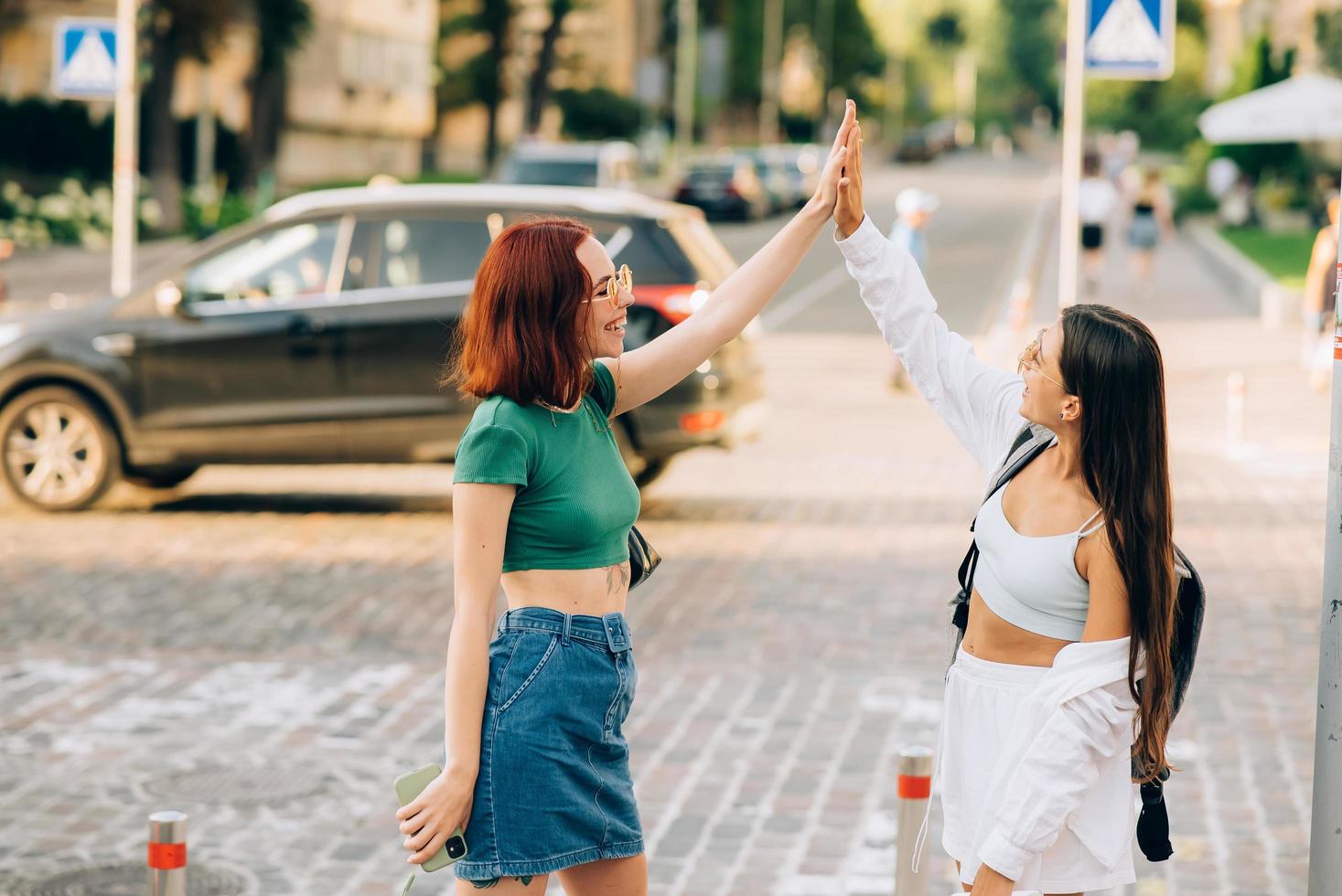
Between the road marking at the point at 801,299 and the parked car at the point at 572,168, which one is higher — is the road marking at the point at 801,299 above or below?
below

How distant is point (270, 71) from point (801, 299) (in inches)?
670

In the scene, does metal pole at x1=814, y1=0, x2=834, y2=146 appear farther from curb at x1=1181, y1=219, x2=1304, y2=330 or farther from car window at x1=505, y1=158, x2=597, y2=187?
curb at x1=1181, y1=219, x2=1304, y2=330

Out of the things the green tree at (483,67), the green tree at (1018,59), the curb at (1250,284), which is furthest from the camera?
the green tree at (1018,59)

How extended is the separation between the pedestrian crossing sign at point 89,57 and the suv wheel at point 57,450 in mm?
6942

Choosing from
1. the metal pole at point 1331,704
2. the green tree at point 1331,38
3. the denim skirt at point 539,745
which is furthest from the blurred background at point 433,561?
the green tree at point 1331,38

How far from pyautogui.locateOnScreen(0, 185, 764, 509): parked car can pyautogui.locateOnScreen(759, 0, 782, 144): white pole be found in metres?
73.3

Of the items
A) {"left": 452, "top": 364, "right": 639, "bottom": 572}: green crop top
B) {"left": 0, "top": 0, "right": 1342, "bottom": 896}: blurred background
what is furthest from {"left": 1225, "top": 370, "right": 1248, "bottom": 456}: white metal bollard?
{"left": 452, "top": 364, "right": 639, "bottom": 572}: green crop top

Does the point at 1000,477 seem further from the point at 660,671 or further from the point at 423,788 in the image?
the point at 660,671

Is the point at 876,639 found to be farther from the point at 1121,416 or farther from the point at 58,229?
the point at 58,229

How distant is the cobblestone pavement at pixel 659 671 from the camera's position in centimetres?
568

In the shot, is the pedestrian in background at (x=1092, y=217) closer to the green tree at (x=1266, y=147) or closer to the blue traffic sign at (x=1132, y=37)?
the blue traffic sign at (x=1132, y=37)

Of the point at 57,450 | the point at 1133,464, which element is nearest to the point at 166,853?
the point at 1133,464

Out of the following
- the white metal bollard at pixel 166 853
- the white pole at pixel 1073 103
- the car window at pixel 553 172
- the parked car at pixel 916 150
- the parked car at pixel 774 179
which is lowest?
the white metal bollard at pixel 166 853

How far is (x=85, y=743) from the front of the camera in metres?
6.67
